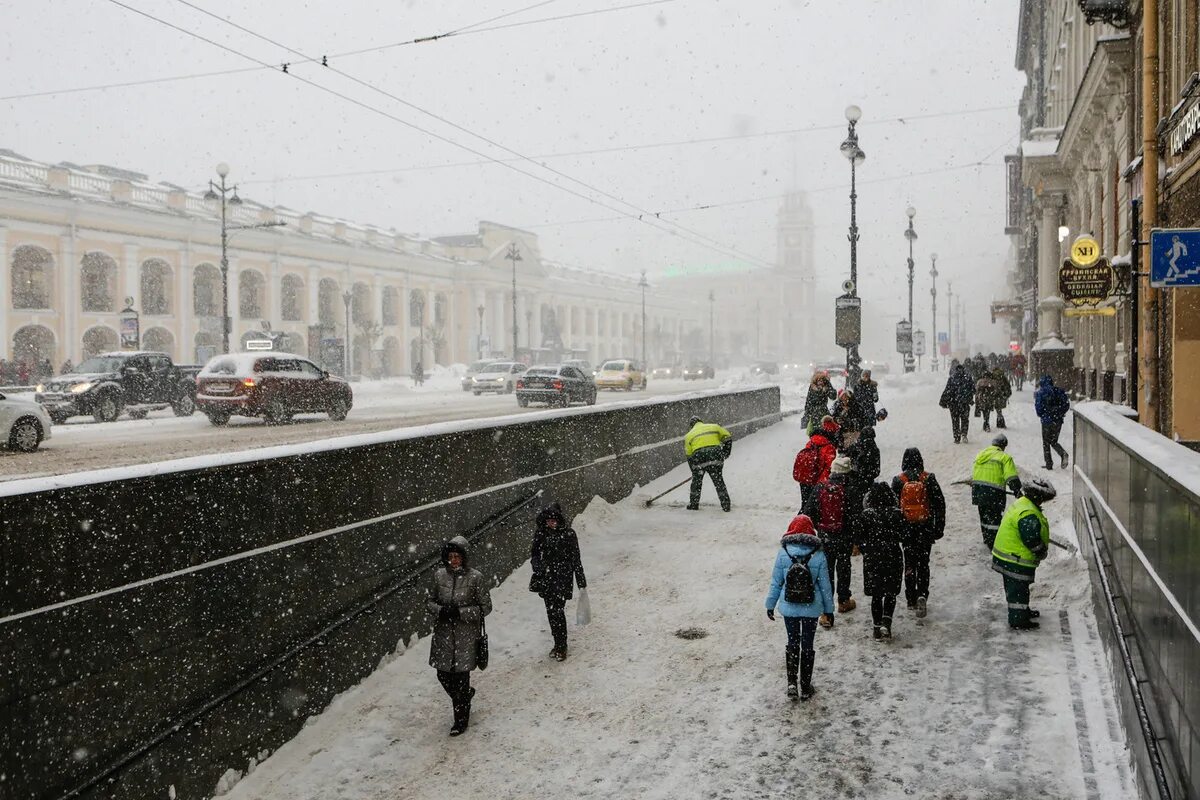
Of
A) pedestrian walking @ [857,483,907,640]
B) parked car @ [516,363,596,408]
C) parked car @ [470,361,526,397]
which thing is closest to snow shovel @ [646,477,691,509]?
pedestrian walking @ [857,483,907,640]

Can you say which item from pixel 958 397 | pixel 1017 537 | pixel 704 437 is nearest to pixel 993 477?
pixel 1017 537

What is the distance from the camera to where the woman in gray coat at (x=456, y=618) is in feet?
23.0

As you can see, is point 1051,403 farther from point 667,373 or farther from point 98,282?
point 667,373

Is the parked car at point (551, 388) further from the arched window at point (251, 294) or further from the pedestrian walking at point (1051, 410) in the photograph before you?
the arched window at point (251, 294)

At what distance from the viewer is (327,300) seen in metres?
68.1

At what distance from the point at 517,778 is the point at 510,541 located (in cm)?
464

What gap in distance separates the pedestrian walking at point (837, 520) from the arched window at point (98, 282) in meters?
49.1

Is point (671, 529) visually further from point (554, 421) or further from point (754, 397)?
→ point (754, 397)

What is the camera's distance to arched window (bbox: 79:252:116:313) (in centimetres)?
5006

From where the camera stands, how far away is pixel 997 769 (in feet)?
19.8

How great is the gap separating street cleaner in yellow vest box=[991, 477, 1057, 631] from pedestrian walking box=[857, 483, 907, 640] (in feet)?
2.73

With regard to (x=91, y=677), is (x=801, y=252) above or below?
above

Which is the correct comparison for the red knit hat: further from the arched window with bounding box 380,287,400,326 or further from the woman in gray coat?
the arched window with bounding box 380,287,400,326

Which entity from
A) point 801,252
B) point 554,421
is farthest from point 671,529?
point 801,252
